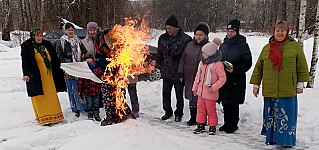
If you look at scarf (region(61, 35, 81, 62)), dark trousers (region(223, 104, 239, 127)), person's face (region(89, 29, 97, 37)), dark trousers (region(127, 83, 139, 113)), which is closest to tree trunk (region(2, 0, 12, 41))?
scarf (region(61, 35, 81, 62))

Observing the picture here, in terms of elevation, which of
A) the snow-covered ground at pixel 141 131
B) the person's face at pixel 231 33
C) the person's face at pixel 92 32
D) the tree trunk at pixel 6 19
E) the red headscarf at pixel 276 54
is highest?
the tree trunk at pixel 6 19

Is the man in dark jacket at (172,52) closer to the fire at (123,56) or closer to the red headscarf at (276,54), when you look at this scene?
the fire at (123,56)

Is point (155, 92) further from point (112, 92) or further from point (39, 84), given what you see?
point (39, 84)

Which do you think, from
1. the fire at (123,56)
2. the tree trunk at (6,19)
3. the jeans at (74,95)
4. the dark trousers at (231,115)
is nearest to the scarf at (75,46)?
the jeans at (74,95)

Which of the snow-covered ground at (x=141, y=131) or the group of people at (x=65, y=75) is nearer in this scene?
the snow-covered ground at (x=141, y=131)

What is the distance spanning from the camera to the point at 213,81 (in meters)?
4.07

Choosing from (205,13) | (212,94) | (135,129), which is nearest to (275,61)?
(212,94)

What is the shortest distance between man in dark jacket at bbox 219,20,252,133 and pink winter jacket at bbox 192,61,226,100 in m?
0.16

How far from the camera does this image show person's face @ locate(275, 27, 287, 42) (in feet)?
11.1

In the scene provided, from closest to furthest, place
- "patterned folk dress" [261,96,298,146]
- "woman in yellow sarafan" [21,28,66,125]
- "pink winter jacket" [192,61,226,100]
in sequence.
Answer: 1. "patterned folk dress" [261,96,298,146]
2. "pink winter jacket" [192,61,226,100]
3. "woman in yellow sarafan" [21,28,66,125]

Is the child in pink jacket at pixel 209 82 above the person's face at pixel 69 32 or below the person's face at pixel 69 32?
below

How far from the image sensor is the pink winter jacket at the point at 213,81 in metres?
3.96

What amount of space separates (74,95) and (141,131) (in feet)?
8.48

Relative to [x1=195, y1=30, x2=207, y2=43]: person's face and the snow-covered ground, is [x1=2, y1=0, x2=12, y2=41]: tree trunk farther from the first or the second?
[x1=195, y1=30, x2=207, y2=43]: person's face
